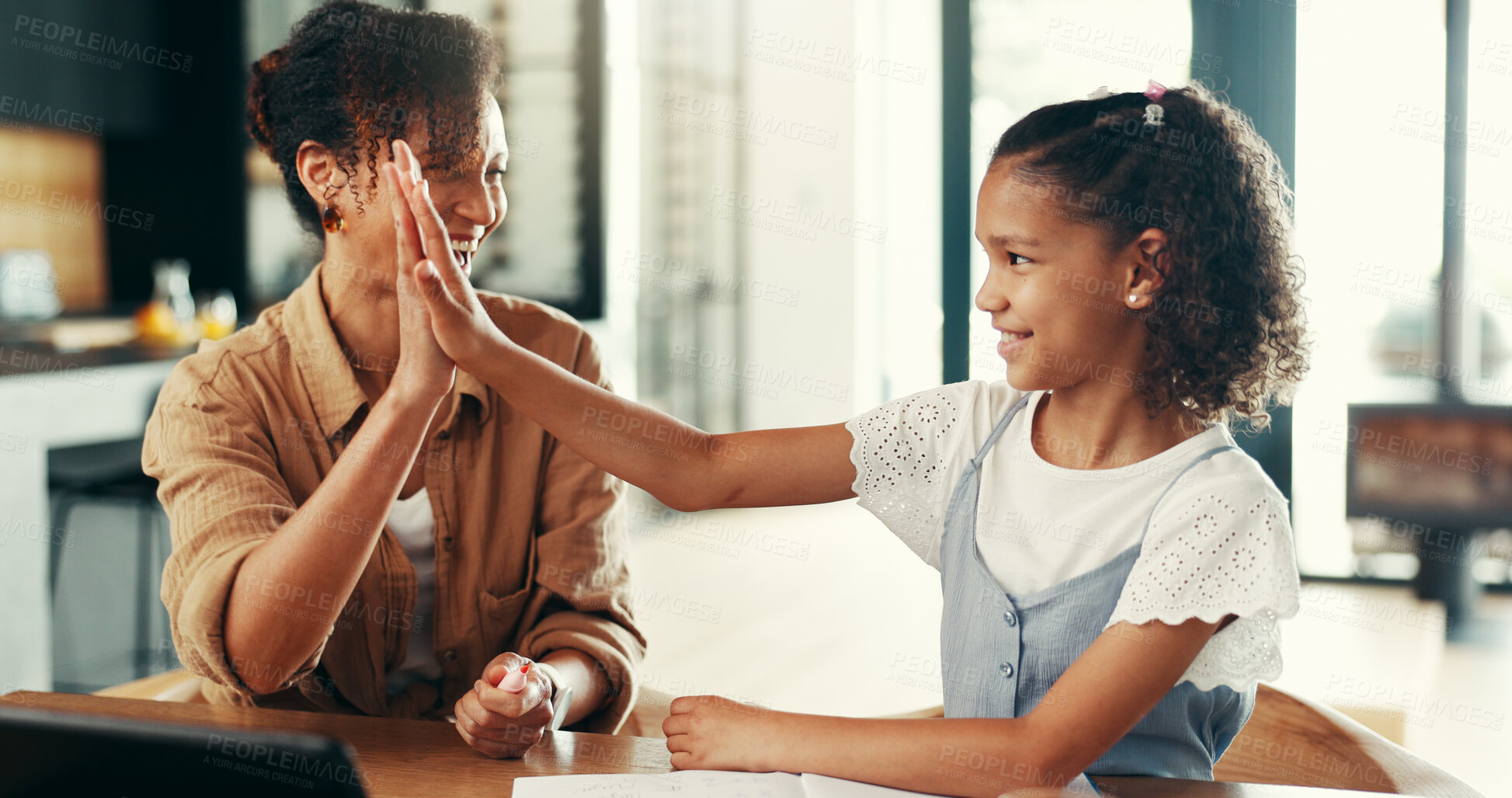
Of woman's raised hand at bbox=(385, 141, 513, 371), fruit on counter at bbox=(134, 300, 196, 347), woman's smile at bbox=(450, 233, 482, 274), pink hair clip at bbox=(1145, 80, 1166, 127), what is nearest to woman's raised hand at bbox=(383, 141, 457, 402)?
woman's raised hand at bbox=(385, 141, 513, 371)

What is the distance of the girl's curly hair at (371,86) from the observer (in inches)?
50.1

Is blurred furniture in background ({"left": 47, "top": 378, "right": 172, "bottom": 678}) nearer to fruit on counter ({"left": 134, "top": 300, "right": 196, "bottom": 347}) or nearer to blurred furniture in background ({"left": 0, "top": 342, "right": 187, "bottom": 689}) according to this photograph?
blurred furniture in background ({"left": 0, "top": 342, "right": 187, "bottom": 689})

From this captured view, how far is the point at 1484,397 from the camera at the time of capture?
397 cm

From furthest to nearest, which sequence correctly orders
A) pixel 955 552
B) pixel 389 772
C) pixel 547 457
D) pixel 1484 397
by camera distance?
pixel 1484 397 → pixel 547 457 → pixel 955 552 → pixel 389 772

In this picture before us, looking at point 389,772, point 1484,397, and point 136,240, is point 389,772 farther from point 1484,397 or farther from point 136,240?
point 136,240

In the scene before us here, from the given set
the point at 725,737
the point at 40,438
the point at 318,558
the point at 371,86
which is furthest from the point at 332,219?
the point at 40,438

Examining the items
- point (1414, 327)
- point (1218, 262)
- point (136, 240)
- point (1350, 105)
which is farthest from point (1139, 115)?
point (136, 240)

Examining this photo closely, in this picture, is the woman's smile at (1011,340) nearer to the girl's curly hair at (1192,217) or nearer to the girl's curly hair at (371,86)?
the girl's curly hair at (1192,217)

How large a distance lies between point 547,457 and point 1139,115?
0.84 m

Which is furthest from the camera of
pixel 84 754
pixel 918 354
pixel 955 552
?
pixel 918 354

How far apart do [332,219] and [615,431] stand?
459 millimetres

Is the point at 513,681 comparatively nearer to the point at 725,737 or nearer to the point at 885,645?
the point at 725,737

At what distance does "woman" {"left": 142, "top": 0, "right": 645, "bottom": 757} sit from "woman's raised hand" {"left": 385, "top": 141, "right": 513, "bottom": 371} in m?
0.02

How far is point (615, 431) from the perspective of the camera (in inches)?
48.1
